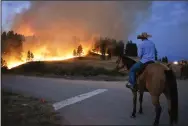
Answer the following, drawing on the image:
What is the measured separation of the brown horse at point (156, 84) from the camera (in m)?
2.30

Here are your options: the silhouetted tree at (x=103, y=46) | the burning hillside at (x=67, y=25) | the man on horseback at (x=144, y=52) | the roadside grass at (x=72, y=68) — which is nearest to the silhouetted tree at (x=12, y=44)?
the burning hillside at (x=67, y=25)

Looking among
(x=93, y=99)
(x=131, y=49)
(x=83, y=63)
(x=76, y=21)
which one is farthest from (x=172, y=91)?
(x=76, y=21)

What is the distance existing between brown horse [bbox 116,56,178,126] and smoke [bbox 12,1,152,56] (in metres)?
0.27

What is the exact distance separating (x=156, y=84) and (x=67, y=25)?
0.81 metres

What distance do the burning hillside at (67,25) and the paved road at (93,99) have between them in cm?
19

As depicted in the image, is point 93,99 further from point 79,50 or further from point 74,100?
point 79,50

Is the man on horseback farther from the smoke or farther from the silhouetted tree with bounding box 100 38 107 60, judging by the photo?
the silhouetted tree with bounding box 100 38 107 60

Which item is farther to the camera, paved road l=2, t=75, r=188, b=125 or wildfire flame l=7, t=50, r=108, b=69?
wildfire flame l=7, t=50, r=108, b=69

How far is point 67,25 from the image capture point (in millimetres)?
2387

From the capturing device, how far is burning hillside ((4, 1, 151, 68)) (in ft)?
7.78

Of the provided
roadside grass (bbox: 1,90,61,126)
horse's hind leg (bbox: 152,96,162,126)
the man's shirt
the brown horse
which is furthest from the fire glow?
horse's hind leg (bbox: 152,96,162,126)

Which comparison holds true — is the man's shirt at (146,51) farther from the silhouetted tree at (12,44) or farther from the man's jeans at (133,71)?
the silhouetted tree at (12,44)

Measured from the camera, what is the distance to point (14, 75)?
2402 mm

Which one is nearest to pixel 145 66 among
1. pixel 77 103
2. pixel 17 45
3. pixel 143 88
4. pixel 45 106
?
pixel 143 88
